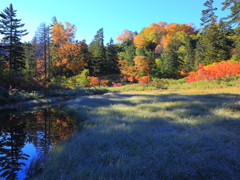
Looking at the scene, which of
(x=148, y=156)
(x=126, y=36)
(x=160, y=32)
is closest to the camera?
(x=148, y=156)

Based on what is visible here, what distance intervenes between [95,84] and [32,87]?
42.5ft

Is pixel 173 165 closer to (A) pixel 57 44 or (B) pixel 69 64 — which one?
(B) pixel 69 64

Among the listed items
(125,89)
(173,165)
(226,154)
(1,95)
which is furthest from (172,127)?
(125,89)

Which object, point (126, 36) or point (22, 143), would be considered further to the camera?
point (126, 36)

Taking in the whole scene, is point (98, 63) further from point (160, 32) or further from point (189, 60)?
point (160, 32)

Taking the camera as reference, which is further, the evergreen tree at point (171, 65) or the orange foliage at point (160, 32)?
the orange foliage at point (160, 32)

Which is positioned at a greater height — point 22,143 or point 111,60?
point 111,60

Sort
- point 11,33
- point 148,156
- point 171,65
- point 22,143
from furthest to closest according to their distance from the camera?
point 171,65
point 11,33
point 22,143
point 148,156

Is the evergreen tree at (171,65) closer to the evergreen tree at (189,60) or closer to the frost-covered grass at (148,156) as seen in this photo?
the evergreen tree at (189,60)

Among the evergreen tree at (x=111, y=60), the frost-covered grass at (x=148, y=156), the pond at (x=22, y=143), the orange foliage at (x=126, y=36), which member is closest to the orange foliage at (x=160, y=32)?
the orange foliage at (x=126, y=36)

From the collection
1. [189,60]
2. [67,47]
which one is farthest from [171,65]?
[67,47]

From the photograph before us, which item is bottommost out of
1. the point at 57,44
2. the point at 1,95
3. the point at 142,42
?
the point at 1,95

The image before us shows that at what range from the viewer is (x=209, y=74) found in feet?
79.4

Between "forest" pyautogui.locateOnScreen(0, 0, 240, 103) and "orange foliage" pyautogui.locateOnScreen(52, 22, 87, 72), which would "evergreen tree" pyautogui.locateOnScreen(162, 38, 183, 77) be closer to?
"forest" pyautogui.locateOnScreen(0, 0, 240, 103)
